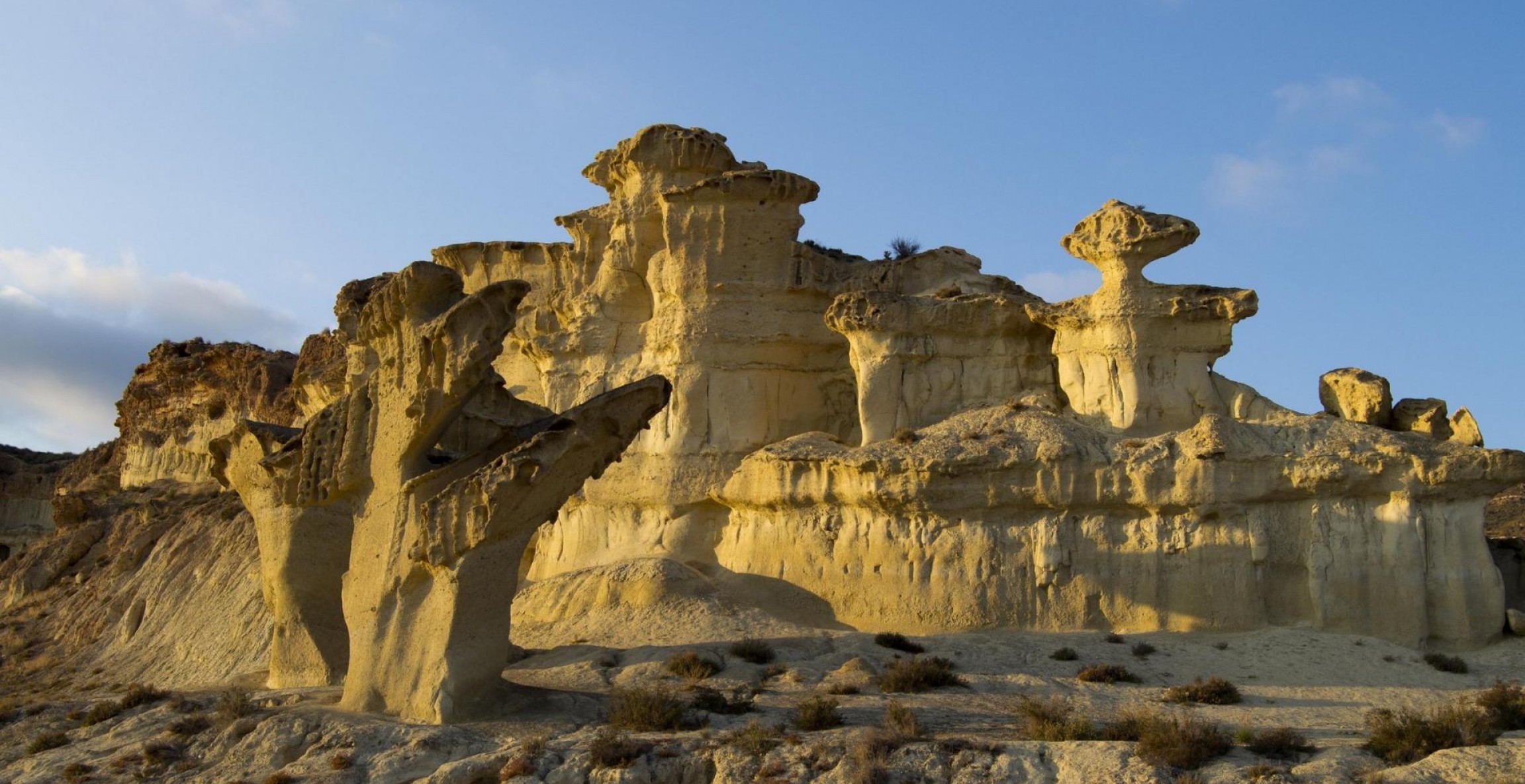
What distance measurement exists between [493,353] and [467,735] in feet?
14.0

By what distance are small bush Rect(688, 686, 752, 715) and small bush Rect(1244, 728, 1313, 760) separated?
5.55 meters

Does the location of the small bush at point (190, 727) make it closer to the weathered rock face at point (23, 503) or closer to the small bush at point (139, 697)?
the small bush at point (139, 697)

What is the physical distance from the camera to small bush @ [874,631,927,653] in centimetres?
1886

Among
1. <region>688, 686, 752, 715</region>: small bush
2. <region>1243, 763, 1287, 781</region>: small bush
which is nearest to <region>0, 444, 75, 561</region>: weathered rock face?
<region>688, 686, 752, 715</region>: small bush

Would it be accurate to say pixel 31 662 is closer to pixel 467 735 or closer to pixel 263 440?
pixel 263 440

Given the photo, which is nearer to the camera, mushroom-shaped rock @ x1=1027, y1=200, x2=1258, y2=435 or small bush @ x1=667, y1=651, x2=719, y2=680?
small bush @ x1=667, y1=651, x2=719, y2=680

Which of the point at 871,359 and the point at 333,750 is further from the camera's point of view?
the point at 871,359

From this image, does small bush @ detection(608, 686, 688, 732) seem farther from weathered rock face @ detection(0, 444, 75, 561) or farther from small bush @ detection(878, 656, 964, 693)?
weathered rock face @ detection(0, 444, 75, 561)

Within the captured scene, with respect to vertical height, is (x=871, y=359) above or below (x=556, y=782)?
above

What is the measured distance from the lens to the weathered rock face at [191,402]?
138 feet

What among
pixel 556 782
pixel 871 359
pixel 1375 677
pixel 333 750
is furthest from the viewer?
pixel 871 359

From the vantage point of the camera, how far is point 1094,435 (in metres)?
21.4

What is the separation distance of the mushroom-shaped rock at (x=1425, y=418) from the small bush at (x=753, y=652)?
11.5m

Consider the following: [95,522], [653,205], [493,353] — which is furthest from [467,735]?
[95,522]
